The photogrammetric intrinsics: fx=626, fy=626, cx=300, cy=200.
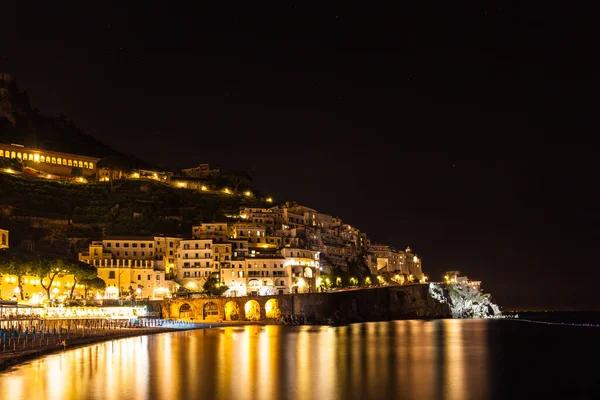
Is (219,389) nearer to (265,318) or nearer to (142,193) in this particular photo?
(265,318)

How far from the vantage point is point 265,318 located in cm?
8050

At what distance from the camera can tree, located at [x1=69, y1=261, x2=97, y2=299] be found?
7181 centimetres

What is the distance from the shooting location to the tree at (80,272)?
71.8 m

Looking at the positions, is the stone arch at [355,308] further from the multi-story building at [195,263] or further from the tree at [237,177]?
the tree at [237,177]

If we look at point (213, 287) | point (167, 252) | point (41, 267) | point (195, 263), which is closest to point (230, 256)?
point (195, 263)

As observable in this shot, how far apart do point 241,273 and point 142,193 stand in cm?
3436

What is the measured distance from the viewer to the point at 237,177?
13588cm

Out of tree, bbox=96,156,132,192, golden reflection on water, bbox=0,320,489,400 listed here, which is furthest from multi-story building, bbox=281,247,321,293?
tree, bbox=96,156,132,192

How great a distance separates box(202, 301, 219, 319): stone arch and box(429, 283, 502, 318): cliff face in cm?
4231

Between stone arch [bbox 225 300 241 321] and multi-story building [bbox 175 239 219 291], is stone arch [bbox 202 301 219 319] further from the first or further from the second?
multi-story building [bbox 175 239 219 291]

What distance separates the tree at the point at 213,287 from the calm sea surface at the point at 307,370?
22.1m

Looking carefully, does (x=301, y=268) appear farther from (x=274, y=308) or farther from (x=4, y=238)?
(x=4, y=238)

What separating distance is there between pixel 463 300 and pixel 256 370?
85.6 metres

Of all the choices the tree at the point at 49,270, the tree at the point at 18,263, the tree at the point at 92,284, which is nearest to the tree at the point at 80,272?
the tree at the point at 92,284
